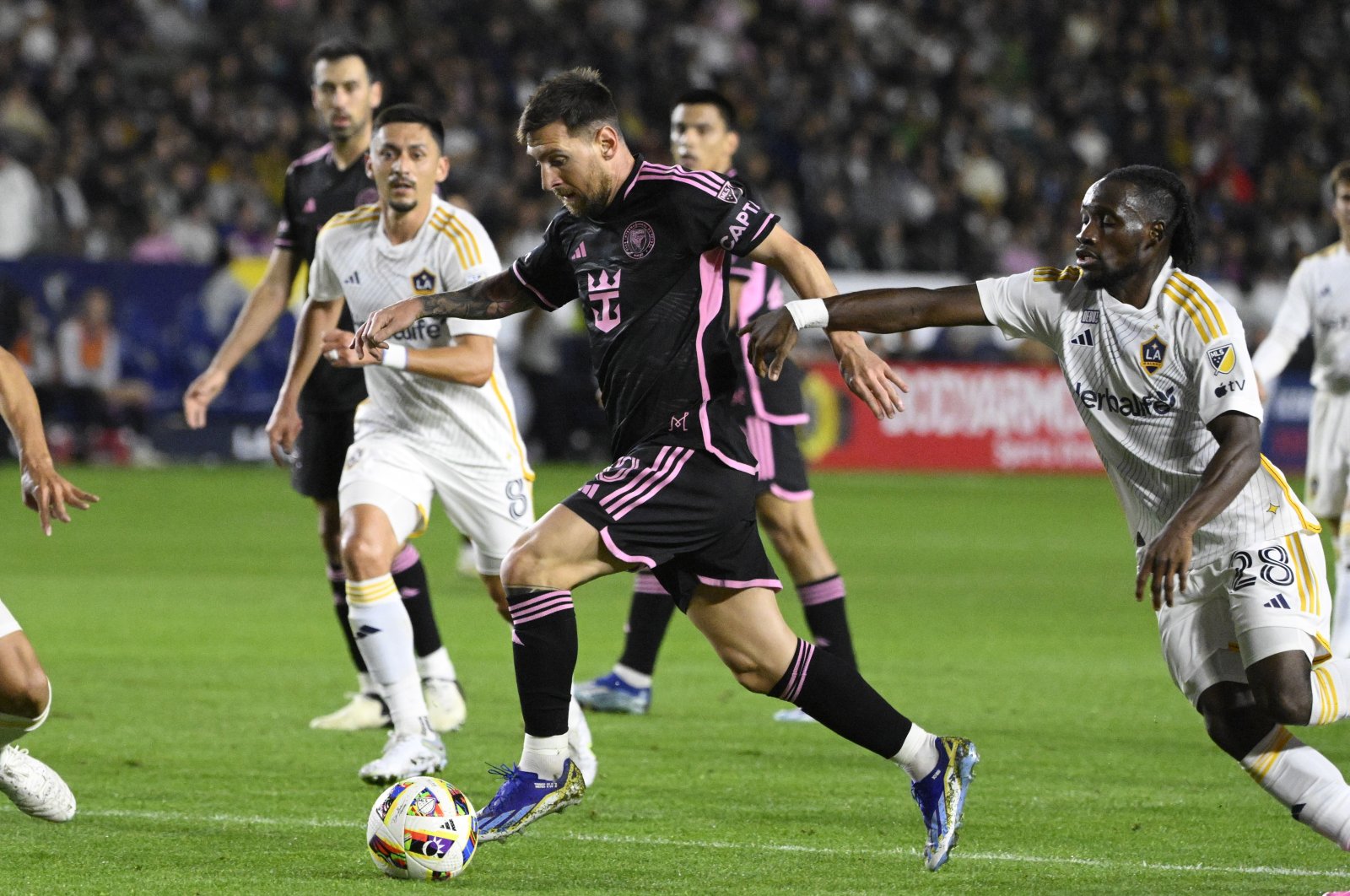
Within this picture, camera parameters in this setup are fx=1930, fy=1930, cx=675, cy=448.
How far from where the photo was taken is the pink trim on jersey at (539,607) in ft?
17.3

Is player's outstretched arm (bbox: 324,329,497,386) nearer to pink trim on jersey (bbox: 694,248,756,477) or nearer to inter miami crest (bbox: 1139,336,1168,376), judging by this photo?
pink trim on jersey (bbox: 694,248,756,477)

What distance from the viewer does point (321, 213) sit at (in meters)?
8.12

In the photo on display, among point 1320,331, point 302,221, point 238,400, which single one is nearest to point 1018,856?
point 302,221

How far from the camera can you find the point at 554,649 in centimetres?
531

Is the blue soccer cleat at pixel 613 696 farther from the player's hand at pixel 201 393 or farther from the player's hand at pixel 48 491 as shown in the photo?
the player's hand at pixel 48 491

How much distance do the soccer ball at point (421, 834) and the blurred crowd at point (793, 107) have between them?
15621 mm

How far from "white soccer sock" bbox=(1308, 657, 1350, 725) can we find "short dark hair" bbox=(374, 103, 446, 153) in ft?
12.2

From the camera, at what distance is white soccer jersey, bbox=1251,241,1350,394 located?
9.41m

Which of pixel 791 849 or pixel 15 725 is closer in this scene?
pixel 15 725

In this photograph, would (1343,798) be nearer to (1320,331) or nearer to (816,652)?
(816,652)

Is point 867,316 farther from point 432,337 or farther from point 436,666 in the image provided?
point 436,666

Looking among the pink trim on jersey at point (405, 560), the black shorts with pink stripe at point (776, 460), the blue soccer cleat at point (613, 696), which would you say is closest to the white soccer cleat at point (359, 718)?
the pink trim on jersey at point (405, 560)

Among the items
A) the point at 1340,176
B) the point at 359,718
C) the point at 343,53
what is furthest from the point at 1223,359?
the point at 343,53

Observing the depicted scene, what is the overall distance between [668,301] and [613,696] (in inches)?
123
